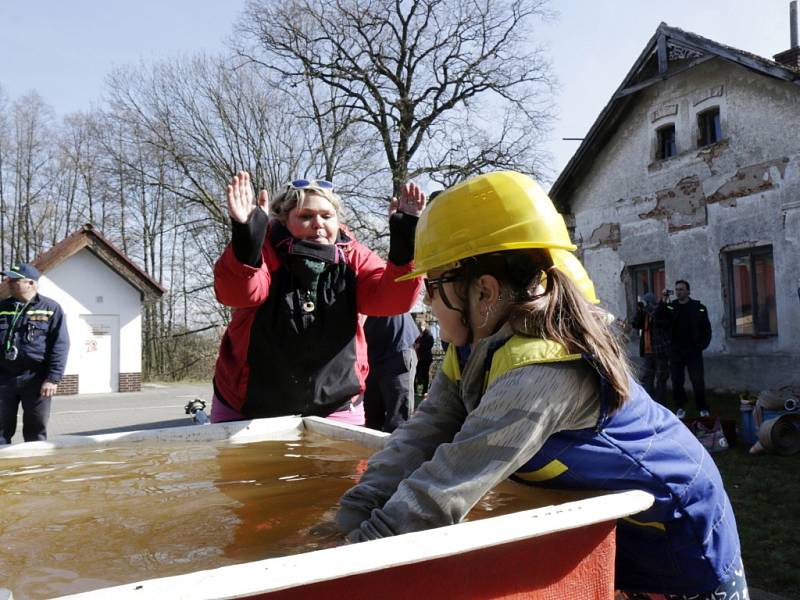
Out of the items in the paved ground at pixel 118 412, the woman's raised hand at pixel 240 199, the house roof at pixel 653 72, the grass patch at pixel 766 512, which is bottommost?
the paved ground at pixel 118 412

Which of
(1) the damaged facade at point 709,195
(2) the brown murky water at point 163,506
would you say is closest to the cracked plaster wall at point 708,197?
(1) the damaged facade at point 709,195

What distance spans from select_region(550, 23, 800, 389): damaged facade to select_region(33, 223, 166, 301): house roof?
13999 millimetres

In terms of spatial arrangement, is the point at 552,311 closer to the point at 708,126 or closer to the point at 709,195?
the point at 709,195

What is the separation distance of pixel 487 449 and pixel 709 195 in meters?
12.2

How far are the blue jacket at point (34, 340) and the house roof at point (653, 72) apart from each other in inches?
417

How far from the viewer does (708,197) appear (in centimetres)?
1203

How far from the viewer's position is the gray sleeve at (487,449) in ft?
3.96

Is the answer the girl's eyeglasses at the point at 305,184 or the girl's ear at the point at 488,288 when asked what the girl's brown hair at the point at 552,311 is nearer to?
the girl's ear at the point at 488,288

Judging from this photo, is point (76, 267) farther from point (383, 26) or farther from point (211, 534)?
point (211, 534)

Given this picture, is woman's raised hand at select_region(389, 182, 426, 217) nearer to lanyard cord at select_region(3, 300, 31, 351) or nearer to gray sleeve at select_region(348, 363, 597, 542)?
gray sleeve at select_region(348, 363, 597, 542)

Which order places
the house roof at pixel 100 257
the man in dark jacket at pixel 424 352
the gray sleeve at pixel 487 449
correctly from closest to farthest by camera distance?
1. the gray sleeve at pixel 487 449
2. the man in dark jacket at pixel 424 352
3. the house roof at pixel 100 257

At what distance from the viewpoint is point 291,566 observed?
2.90 feet

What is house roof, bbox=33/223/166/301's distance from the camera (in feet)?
67.8

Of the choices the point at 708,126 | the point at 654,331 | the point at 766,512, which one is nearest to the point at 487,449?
the point at 766,512
